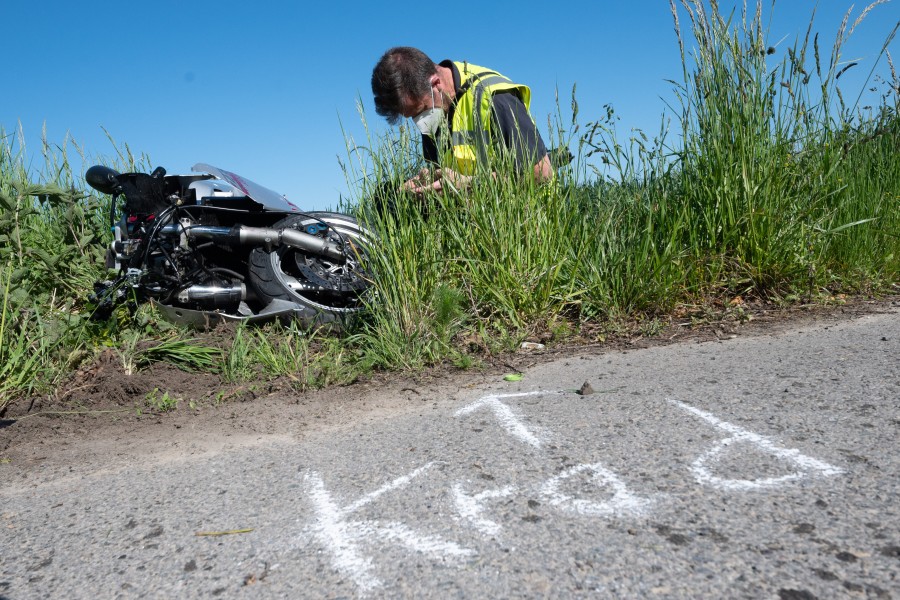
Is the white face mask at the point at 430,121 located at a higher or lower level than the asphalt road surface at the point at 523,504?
higher

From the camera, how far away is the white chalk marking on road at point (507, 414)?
102 inches

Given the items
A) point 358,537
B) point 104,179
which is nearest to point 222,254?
point 104,179

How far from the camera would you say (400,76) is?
4.90m

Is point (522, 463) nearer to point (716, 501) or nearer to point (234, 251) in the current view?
point (716, 501)

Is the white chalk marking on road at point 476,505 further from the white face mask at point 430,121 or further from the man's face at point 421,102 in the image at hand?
the man's face at point 421,102

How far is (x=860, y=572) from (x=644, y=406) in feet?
4.20

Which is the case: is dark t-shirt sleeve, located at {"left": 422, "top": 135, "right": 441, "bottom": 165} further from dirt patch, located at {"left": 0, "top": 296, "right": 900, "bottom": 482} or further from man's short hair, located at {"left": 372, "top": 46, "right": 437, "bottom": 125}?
dirt patch, located at {"left": 0, "top": 296, "right": 900, "bottom": 482}

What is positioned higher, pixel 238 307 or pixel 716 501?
pixel 238 307

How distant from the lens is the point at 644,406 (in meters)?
2.82

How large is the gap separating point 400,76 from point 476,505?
3529mm

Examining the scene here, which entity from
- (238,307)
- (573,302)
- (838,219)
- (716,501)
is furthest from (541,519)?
(838,219)

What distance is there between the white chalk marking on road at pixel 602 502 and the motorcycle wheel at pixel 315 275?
2497 mm

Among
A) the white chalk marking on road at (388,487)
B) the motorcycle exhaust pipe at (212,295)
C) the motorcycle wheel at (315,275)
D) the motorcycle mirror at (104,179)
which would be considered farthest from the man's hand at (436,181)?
the white chalk marking on road at (388,487)

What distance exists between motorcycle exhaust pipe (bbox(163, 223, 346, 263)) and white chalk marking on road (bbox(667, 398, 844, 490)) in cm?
278
